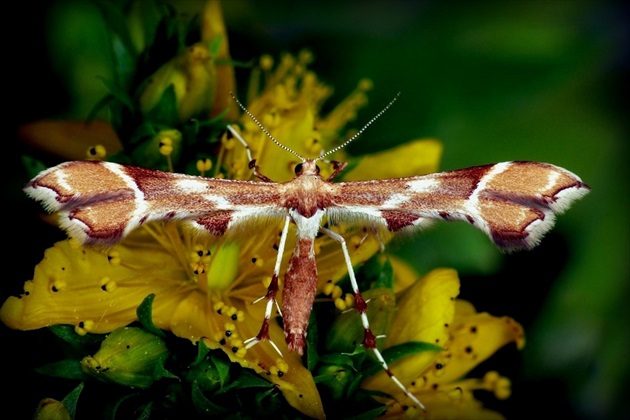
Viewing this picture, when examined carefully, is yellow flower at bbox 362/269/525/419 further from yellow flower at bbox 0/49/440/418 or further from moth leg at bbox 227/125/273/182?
moth leg at bbox 227/125/273/182

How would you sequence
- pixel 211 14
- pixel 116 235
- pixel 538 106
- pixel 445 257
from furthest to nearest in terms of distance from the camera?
A: pixel 538 106
pixel 445 257
pixel 211 14
pixel 116 235

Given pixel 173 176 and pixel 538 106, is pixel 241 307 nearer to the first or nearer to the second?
pixel 173 176

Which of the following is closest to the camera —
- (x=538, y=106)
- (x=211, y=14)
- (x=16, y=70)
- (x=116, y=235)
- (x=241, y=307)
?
(x=116, y=235)

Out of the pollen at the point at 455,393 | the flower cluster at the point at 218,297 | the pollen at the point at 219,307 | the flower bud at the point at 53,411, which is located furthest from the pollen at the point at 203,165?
the pollen at the point at 455,393

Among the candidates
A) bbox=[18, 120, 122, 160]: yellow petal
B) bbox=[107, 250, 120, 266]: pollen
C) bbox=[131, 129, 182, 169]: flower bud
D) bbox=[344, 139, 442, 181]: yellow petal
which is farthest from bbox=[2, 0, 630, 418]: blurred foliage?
bbox=[107, 250, 120, 266]: pollen

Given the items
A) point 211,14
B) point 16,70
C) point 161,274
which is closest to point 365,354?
point 161,274

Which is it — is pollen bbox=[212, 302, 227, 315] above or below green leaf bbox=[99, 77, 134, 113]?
Result: below

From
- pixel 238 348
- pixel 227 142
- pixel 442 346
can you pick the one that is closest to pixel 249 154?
pixel 227 142

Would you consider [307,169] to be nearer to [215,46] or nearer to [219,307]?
[219,307]
